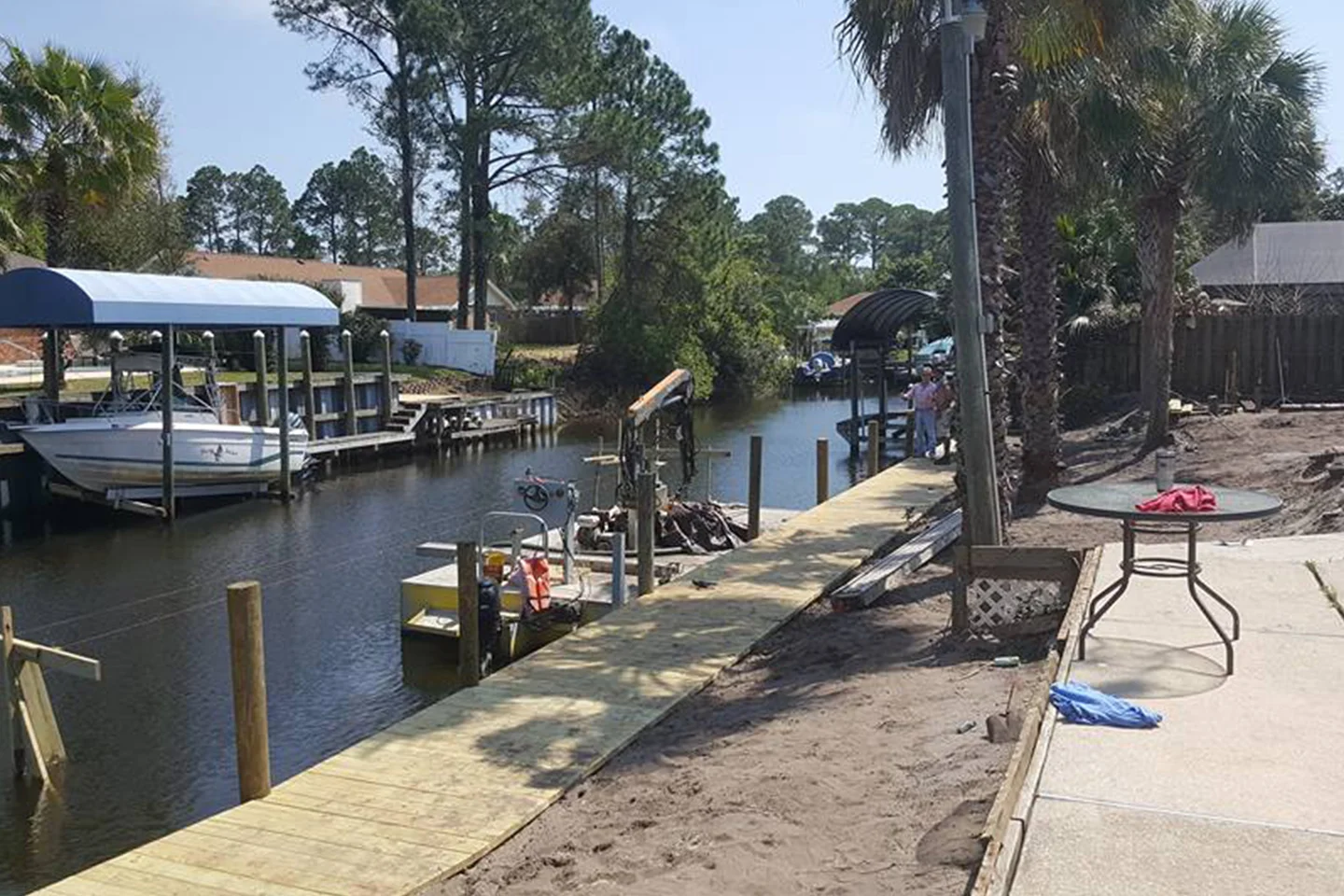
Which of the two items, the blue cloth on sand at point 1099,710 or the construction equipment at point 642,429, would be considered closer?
the blue cloth on sand at point 1099,710

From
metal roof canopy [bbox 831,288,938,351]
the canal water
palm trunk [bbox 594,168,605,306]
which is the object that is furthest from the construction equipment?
palm trunk [bbox 594,168,605,306]

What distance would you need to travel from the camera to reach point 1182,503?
711 cm

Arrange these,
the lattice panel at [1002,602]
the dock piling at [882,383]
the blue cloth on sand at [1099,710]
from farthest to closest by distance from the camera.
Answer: the dock piling at [882,383] → the lattice panel at [1002,602] → the blue cloth on sand at [1099,710]

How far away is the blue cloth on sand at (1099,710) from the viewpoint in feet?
20.3

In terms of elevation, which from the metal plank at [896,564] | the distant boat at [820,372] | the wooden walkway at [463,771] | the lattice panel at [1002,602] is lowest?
the wooden walkway at [463,771]

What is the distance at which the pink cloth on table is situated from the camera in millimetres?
7047

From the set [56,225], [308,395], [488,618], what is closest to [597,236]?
[308,395]

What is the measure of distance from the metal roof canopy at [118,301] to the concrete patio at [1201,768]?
20171 millimetres

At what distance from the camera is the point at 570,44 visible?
46062 millimetres

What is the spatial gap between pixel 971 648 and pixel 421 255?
322 feet

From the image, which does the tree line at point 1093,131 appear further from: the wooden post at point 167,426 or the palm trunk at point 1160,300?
the wooden post at point 167,426

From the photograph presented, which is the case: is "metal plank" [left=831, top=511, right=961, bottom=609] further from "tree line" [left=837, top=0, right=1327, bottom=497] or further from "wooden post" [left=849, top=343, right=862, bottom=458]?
"wooden post" [left=849, top=343, right=862, bottom=458]

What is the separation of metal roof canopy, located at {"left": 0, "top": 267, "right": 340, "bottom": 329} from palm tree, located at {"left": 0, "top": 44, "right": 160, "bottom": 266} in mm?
4268

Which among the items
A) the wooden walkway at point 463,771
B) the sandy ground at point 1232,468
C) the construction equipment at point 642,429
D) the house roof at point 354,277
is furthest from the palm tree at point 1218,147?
the house roof at point 354,277
